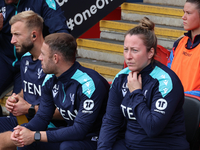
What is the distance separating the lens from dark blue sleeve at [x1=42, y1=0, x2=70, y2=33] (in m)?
3.43

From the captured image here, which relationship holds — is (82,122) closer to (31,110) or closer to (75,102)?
(75,102)

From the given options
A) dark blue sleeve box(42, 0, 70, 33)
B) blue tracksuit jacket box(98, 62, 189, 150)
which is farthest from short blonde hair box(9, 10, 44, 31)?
blue tracksuit jacket box(98, 62, 189, 150)

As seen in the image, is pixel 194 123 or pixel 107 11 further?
pixel 107 11

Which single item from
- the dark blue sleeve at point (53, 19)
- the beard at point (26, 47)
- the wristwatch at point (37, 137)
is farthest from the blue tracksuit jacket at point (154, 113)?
the dark blue sleeve at point (53, 19)

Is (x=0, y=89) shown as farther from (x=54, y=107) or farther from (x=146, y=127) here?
(x=146, y=127)

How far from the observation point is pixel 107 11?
529 centimetres

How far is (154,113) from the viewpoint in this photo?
79.7 inches

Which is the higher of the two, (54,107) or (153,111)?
(153,111)

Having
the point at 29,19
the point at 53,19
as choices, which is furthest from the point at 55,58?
the point at 53,19

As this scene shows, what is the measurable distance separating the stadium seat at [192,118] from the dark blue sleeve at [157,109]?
20 cm

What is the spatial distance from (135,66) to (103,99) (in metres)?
0.46

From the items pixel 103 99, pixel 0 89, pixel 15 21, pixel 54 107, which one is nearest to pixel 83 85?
pixel 103 99

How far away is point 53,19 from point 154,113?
1.85 m

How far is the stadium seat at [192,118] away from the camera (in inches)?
87.5
